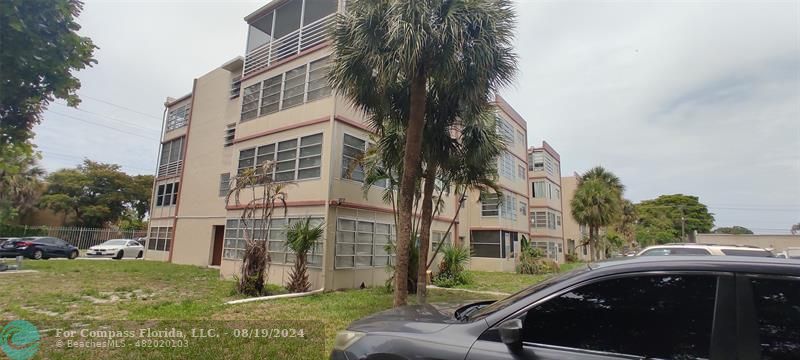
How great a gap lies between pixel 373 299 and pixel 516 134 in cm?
2120

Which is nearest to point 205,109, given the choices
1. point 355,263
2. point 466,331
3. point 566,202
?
point 355,263

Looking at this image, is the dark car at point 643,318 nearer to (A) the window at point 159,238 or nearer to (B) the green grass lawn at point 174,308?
(B) the green grass lawn at point 174,308

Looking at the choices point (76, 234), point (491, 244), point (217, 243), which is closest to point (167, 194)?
point (217, 243)

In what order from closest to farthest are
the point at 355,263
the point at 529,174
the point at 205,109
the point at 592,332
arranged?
the point at 592,332, the point at 355,263, the point at 205,109, the point at 529,174

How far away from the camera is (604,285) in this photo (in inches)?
87.4

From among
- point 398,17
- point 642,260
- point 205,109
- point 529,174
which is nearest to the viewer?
point 642,260

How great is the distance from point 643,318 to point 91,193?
4384 cm

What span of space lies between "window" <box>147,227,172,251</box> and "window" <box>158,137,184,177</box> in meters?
3.40

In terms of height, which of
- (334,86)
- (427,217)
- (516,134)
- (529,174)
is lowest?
(427,217)

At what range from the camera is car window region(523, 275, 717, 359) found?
78.5 inches

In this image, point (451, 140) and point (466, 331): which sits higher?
point (451, 140)

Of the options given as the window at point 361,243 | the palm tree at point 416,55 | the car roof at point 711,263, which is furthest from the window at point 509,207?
the car roof at point 711,263

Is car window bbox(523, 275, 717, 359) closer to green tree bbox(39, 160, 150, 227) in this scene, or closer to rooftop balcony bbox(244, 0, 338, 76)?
rooftop balcony bbox(244, 0, 338, 76)

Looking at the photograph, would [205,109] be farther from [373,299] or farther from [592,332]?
[592,332]
